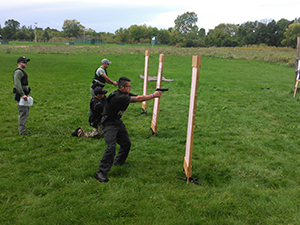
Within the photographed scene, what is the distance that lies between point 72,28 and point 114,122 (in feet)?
532

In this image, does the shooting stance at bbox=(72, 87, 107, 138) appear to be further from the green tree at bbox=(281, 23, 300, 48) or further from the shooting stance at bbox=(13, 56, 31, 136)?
the green tree at bbox=(281, 23, 300, 48)

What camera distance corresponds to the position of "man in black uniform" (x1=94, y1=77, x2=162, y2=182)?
199 inches

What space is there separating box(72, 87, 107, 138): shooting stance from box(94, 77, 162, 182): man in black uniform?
4.13 ft

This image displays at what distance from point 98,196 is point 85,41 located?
108961 mm

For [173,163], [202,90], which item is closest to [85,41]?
[202,90]

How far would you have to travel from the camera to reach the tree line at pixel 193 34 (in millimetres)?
79062

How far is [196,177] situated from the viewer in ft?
17.4

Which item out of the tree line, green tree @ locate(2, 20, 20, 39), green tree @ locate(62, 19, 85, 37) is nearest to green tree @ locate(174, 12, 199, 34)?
the tree line

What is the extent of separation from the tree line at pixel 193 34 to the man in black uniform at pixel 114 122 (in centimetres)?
7681

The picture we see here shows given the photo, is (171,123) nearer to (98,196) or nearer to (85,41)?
(98,196)

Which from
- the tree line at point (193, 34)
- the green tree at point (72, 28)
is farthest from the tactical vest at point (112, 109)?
the green tree at point (72, 28)

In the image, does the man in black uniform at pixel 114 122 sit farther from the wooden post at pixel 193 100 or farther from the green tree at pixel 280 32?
the green tree at pixel 280 32

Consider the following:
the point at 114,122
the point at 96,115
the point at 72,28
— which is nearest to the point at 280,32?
the point at 96,115

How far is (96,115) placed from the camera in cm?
718
